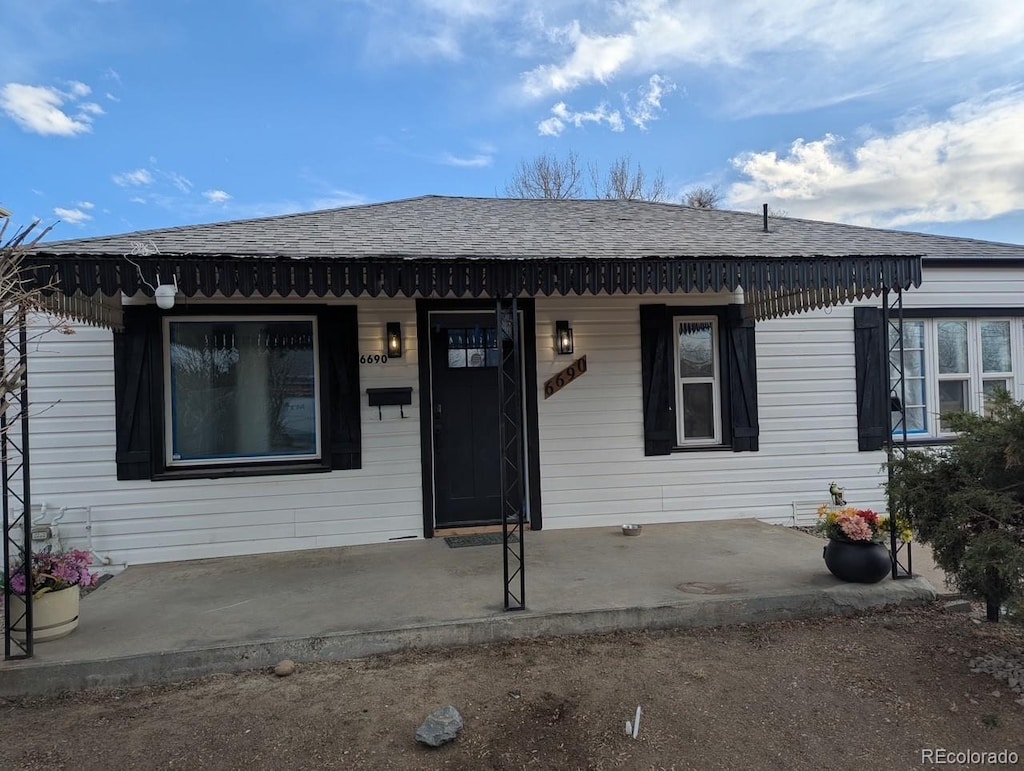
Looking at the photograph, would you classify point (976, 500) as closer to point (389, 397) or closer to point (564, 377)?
point (564, 377)

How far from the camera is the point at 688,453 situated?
20.5 ft

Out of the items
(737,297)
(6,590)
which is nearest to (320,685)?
(6,590)

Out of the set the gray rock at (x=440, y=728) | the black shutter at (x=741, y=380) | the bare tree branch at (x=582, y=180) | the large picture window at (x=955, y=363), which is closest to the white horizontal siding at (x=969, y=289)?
the large picture window at (x=955, y=363)

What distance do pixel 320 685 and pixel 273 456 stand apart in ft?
9.74

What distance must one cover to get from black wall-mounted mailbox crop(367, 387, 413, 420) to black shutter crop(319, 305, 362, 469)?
0.51 ft

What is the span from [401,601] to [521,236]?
321cm

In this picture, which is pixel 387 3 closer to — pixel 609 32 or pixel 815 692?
pixel 609 32

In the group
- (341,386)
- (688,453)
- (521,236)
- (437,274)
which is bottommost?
(688,453)

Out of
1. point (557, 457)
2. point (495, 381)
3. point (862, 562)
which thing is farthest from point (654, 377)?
point (862, 562)

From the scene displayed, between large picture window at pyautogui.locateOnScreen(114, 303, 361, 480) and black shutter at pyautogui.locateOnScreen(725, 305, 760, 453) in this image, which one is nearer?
large picture window at pyautogui.locateOnScreen(114, 303, 361, 480)

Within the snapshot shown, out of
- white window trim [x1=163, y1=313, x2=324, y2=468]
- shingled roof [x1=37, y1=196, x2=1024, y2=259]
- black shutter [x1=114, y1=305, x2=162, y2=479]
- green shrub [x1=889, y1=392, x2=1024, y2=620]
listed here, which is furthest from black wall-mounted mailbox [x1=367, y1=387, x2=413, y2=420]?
green shrub [x1=889, y1=392, x2=1024, y2=620]

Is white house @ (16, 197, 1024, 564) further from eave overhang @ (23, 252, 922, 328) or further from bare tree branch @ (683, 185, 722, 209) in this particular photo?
bare tree branch @ (683, 185, 722, 209)

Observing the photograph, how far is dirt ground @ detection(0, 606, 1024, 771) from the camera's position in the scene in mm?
2445

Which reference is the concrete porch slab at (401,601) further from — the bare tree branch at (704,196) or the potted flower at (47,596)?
the bare tree branch at (704,196)
